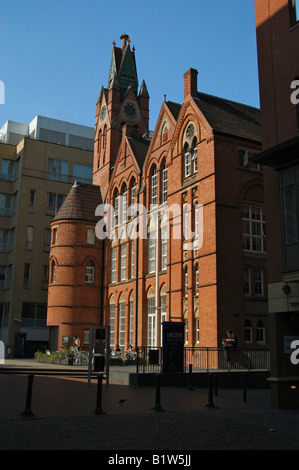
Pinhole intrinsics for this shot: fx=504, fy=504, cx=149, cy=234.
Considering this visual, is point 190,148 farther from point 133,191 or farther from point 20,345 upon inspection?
point 20,345

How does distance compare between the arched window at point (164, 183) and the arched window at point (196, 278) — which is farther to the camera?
the arched window at point (164, 183)

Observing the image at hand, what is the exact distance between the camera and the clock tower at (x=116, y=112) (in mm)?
45375

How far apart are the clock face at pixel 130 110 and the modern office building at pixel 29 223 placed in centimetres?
1145

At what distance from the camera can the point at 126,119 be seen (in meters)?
46.6

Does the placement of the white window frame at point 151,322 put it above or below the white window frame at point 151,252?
below

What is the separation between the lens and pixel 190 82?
105ft

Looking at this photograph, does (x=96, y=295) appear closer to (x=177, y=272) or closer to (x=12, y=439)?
(x=177, y=272)

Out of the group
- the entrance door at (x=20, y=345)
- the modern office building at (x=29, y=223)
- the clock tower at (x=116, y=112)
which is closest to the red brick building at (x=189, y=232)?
the clock tower at (x=116, y=112)

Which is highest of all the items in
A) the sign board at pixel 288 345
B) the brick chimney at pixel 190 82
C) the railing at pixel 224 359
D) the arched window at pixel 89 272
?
the brick chimney at pixel 190 82

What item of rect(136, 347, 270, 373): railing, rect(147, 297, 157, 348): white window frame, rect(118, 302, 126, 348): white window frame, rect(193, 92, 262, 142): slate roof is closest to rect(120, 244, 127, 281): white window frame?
rect(118, 302, 126, 348): white window frame

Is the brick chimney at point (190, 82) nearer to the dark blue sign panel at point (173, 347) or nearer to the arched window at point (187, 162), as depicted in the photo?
the arched window at point (187, 162)

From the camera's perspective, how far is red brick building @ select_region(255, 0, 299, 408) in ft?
49.7

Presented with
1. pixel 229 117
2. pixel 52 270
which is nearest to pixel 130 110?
pixel 52 270
